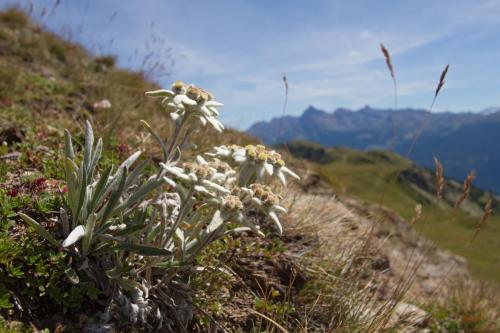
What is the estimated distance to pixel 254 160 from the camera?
245 cm

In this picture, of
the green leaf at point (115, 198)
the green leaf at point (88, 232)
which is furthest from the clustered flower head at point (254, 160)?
the green leaf at point (88, 232)

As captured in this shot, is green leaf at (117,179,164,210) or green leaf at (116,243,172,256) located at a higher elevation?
green leaf at (117,179,164,210)

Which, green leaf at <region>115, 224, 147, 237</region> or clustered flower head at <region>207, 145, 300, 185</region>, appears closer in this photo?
clustered flower head at <region>207, 145, 300, 185</region>

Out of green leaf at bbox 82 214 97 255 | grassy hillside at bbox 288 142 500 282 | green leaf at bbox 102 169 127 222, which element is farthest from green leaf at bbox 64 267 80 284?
grassy hillside at bbox 288 142 500 282

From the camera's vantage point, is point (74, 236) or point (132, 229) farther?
point (132, 229)

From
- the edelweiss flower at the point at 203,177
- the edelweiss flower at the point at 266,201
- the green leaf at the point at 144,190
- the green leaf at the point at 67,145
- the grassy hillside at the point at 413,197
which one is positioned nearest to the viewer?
the edelweiss flower at the point at 203,177

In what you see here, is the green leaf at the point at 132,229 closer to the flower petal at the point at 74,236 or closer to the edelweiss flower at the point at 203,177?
the flower petal at the point at 74,236

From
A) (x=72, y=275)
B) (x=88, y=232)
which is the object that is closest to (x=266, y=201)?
(x=88, y=232)

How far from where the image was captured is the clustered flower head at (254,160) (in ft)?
7.94

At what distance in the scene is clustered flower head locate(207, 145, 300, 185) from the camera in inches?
95.3

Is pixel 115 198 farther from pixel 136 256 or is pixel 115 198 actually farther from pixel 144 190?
pixel 136 256

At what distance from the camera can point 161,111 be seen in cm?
898

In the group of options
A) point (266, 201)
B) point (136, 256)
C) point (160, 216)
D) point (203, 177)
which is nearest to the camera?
point (203, 177)

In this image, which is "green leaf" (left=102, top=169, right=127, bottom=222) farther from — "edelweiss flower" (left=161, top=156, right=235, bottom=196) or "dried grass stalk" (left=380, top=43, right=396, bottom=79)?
"dried grass stalk" (left=380, top=43, right=396, bottom=79)
